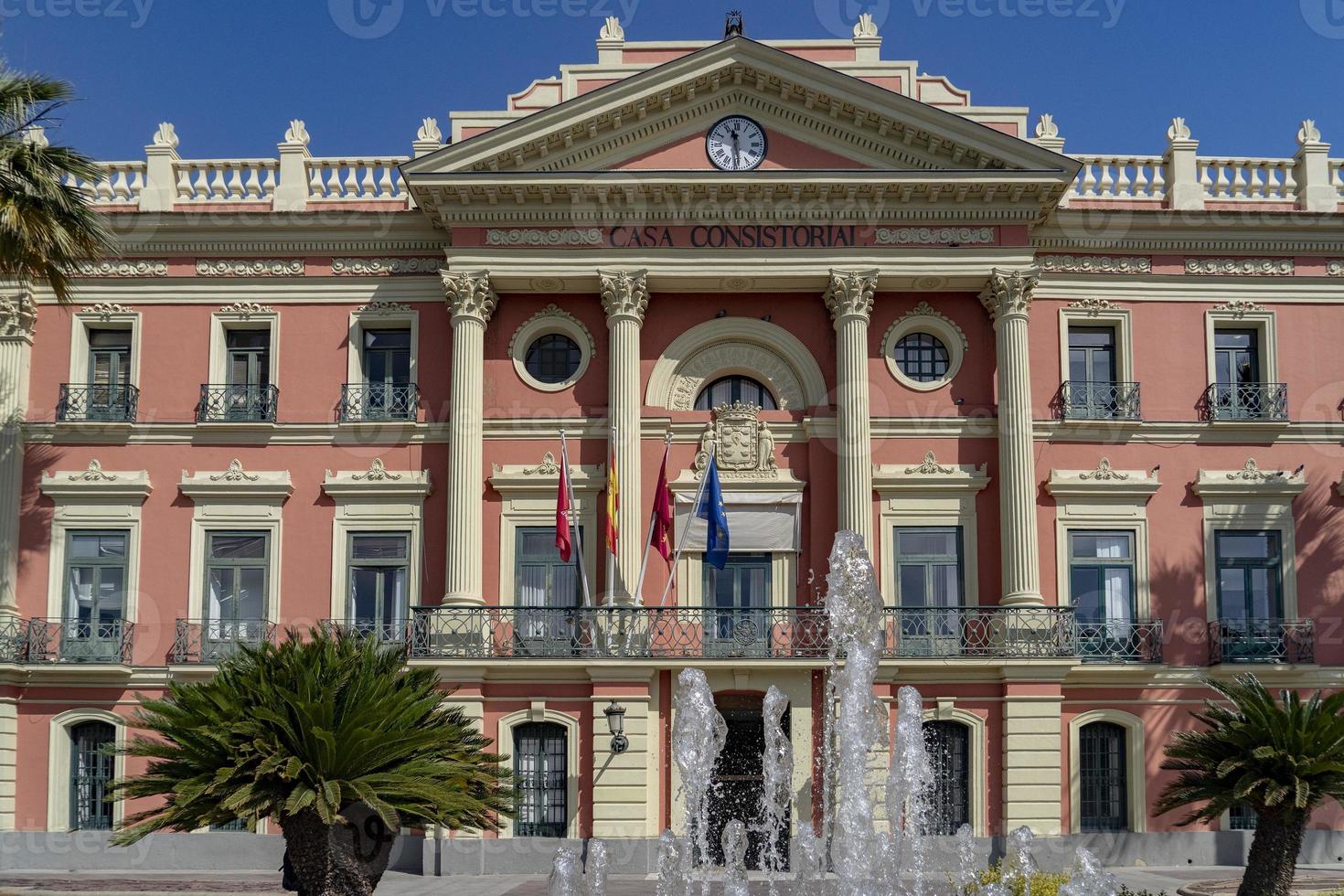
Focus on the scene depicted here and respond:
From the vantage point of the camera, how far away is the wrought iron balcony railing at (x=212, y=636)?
27.1 metres

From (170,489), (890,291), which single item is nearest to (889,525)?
(890,291)

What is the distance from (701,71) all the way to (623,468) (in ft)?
Result: 23.1

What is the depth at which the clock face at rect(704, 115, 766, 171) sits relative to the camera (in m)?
27.6

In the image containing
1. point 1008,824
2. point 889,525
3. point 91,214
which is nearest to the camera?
point 91,214

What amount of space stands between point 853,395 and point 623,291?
14.5ft

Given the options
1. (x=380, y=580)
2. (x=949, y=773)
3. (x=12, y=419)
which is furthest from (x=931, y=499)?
(x=12, y=419)

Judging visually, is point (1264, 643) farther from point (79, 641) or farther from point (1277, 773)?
point (79, 641)

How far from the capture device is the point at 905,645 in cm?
2661

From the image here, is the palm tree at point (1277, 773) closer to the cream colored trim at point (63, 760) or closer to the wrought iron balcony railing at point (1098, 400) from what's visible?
the wrought iron balcony railing at point (1098, 400)

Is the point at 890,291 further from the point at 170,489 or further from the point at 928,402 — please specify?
the point at 170,489

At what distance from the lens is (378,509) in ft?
91.1

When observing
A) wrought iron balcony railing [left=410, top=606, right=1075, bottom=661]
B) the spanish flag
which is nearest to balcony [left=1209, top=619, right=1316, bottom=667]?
wrought iron balcony railing [left=410, top=606, right=1075, bottom=661]

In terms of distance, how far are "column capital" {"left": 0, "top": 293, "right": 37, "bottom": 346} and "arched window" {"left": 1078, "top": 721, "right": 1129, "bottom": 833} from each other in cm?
2014

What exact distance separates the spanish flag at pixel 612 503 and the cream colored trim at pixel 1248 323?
1088cm
